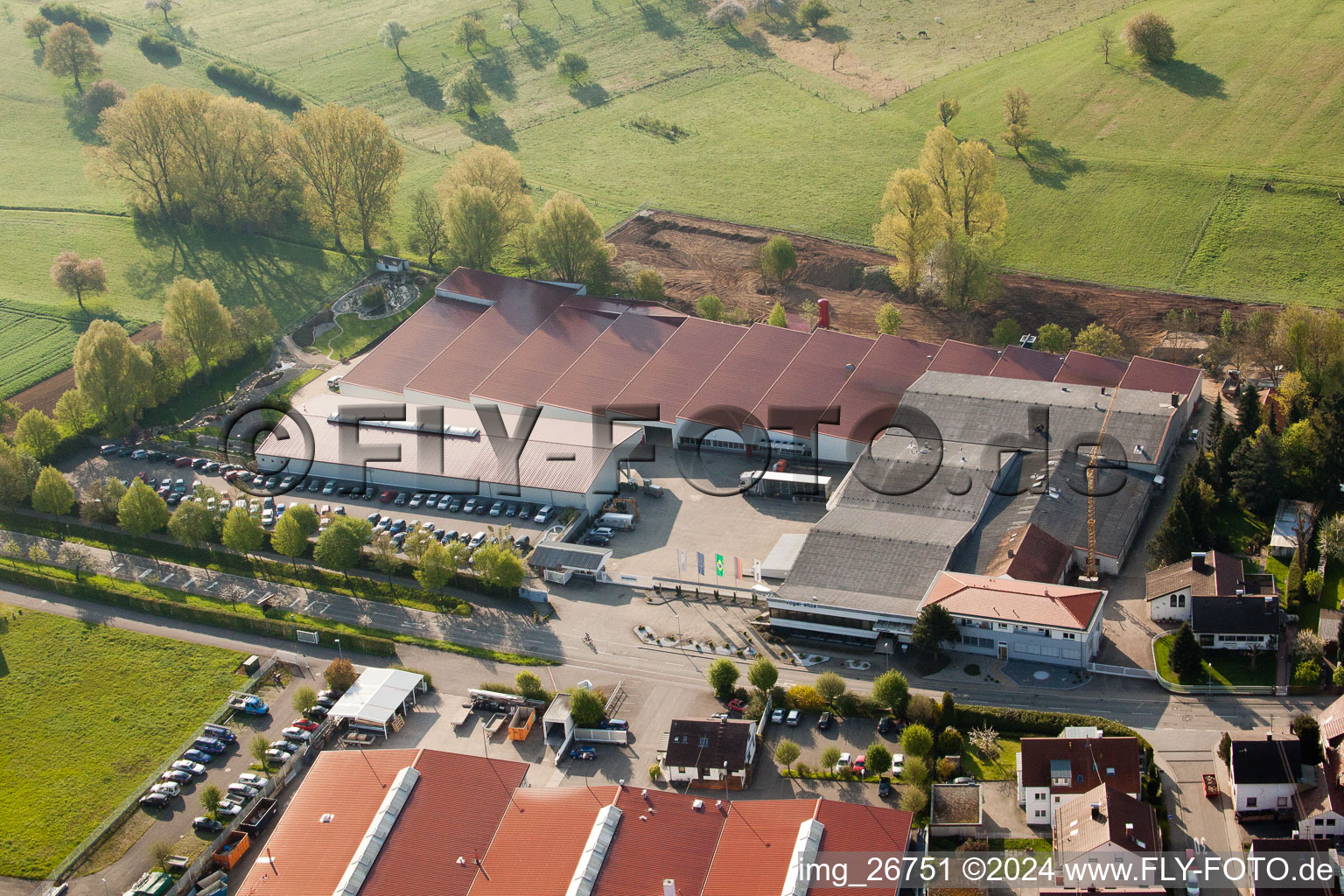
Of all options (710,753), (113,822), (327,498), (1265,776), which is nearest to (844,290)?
(327,498)

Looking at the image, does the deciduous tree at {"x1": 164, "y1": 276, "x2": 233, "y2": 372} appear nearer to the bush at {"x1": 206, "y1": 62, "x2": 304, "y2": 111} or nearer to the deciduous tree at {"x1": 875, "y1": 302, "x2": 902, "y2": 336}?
the bush at {"x1": 206, "y1": 62, "x2": 304, "y2": 111}

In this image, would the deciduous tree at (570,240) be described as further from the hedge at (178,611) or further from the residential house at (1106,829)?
the residential house at (1106,829)

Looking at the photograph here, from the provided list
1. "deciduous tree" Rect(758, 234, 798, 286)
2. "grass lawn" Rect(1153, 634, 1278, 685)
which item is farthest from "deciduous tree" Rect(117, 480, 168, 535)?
"grass lawn" Rect(1153, 634, 1278, 685)

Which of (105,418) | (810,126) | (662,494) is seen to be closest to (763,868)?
(662,494)

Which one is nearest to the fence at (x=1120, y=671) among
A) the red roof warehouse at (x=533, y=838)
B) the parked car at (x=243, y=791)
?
the red roof warehouse at (x=533, y=838)

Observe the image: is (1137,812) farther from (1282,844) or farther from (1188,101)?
(1188,101)
